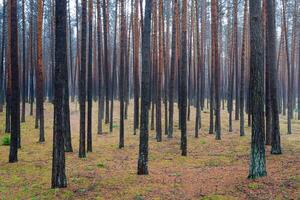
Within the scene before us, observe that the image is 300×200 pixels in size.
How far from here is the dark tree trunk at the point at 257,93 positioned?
9.57 metres

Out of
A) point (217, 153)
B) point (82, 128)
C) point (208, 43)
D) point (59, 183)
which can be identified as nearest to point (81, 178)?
point (59, 183)

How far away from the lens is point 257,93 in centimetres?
960

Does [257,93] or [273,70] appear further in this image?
[273,70]

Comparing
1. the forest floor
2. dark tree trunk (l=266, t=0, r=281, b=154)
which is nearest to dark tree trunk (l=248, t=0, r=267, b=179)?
the forest floor

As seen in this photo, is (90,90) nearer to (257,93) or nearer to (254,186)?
(257,93)

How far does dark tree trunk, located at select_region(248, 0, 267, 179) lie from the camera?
9570mm

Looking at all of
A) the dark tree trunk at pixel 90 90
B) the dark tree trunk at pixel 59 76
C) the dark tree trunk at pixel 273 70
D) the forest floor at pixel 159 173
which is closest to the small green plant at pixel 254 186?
the forest floor at pixel 159 173

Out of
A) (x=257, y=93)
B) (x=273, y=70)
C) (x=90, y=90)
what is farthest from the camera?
(x=90, y=90)

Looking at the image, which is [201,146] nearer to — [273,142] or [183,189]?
[273,142]

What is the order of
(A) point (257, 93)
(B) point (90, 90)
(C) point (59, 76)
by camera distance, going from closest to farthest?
(C) point (59, 76), (A) point (257, 93), (B) point (90, 90)

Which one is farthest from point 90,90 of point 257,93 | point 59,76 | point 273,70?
point 273,70

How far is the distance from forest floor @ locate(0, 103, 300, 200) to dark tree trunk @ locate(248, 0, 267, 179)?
55 centimetres

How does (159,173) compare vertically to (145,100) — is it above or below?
below

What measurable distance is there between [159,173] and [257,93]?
455cm
